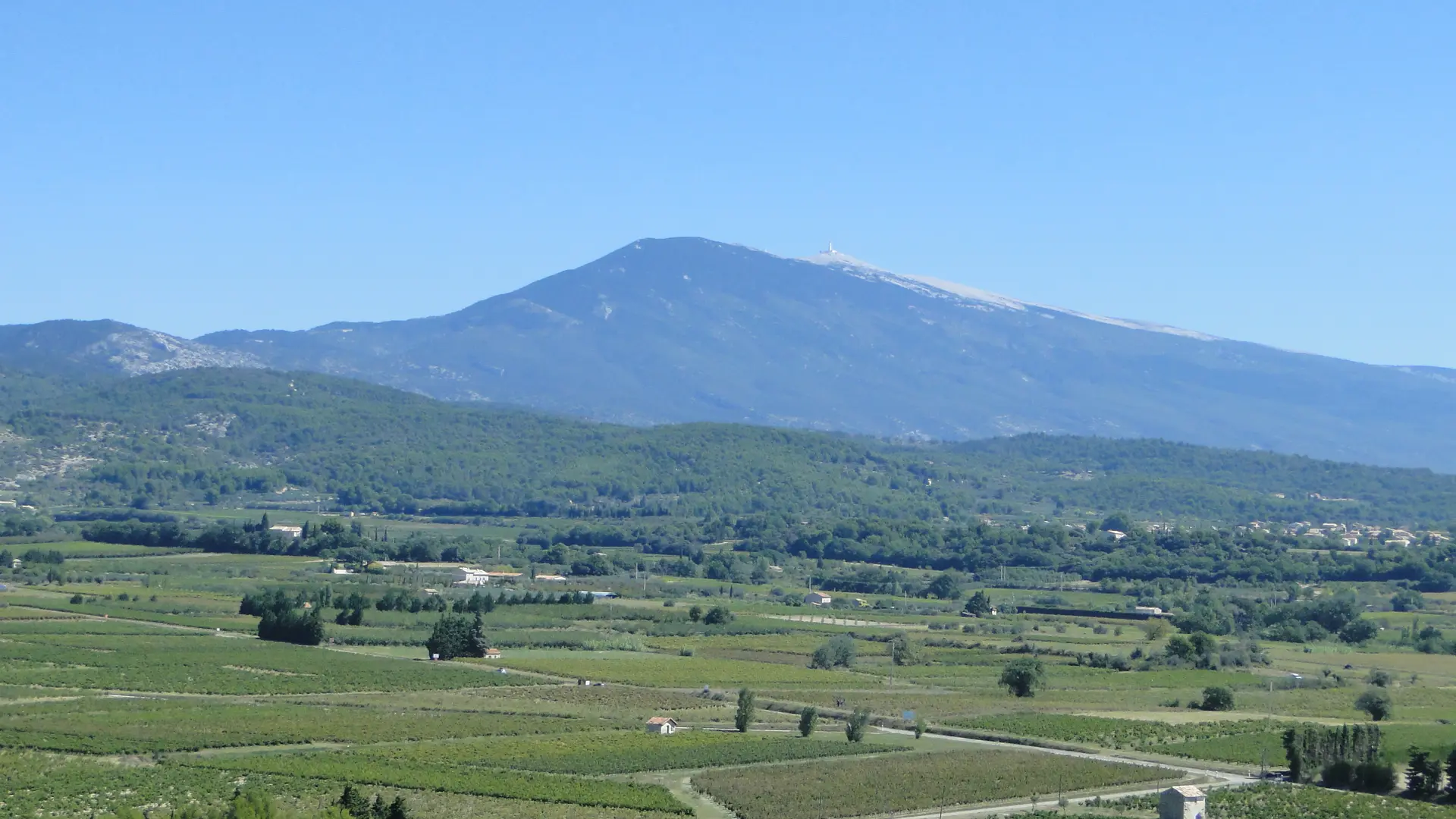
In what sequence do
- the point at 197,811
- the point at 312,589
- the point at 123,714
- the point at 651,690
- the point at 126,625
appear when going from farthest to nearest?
the point at 312,589 → the point at 126,625 → the point at 651,690 → the point at 123,714 → the point at 197,811

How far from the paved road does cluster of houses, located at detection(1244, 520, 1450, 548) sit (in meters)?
85.7

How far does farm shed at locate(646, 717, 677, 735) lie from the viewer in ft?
178

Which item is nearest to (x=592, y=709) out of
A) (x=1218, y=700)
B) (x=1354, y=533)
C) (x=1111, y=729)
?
(x=1111, y=729)

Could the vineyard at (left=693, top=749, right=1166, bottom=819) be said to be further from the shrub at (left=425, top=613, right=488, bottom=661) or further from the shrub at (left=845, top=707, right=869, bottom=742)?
the shrub at (left=425, top=613, right=488, bottom=661)

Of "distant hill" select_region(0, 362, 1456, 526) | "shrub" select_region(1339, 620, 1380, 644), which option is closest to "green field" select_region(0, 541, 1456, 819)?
"shrub" select_region(1339, 620, 1380, 644)

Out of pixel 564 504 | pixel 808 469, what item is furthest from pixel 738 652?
pixel 808 469

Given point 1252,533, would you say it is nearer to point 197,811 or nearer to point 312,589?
point 312,589

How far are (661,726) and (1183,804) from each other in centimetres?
1634

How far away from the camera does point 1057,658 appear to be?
77.1 metres

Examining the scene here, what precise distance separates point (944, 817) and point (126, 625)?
41.5 meters

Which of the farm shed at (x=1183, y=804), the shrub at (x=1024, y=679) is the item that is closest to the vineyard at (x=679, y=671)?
the shrub at (x=1024, y=679)

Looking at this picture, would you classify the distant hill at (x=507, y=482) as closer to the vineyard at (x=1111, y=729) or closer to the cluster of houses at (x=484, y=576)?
the cluster of houses at (x=484, y=576)

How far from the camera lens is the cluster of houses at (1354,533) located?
14225cm

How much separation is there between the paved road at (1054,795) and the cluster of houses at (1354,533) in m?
85.7
